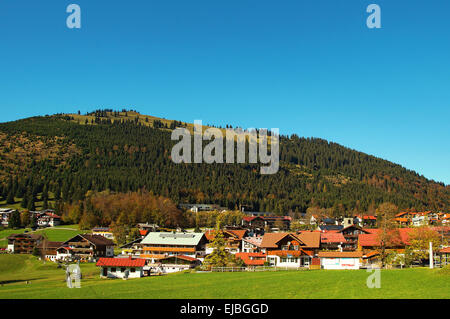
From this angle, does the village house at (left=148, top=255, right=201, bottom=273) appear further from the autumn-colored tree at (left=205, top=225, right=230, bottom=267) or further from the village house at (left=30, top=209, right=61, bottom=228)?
the village house at (left=30, top=209, right=61, bottom=228)

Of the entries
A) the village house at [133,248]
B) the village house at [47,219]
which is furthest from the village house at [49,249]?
the village house at [47,219]

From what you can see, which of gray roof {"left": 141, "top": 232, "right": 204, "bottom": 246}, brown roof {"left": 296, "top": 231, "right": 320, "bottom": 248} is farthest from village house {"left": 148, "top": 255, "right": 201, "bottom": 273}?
brown roof {"left": 296, "top": 231, "right": 320, "bottom": 248}

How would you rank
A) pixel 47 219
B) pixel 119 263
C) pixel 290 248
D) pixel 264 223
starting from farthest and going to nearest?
pixel 264 223 → pixel 47 219 → pixel 290 248 → pixel 119 263

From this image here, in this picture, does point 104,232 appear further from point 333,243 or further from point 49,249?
point 333,243

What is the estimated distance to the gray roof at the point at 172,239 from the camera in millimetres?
81188

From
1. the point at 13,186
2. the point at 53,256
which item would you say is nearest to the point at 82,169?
the point at 13,186

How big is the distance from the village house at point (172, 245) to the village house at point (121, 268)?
24.1 metres

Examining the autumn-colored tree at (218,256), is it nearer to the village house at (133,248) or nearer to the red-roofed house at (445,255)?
the village house at (133,248)

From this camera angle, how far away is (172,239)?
82625mm

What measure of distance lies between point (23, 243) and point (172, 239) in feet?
115

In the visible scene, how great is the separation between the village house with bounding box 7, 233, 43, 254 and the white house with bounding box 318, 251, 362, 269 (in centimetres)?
6358

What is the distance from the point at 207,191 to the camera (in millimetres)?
194250

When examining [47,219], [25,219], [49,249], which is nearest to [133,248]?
[49,249]

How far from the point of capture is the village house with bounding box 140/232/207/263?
261 feet
